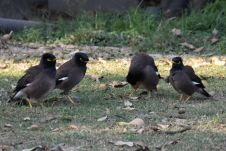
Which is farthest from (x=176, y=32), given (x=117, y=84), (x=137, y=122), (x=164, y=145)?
(x=164, y=145)

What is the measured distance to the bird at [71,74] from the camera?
30.9 feet

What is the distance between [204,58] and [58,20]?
4.17m

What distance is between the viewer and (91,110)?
28.9 feet

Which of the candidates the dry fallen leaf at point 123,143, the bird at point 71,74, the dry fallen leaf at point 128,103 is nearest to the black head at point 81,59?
the bird at point 71,74

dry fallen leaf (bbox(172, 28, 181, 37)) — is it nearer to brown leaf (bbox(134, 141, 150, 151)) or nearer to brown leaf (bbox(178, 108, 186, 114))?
brown leaf (bbox(178, 108, 186, 114))

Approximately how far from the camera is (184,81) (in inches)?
373

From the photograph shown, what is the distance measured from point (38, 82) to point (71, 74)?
1.69 feet

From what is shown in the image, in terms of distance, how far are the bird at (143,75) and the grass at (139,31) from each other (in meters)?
3.73

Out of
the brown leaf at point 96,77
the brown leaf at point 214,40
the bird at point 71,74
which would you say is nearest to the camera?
the bird at point 71,74

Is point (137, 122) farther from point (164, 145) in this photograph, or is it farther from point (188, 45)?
point (188, 45)

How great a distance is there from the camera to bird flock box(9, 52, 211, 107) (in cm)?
912

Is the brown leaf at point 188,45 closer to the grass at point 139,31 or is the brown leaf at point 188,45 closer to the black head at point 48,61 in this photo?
the grass at point 139,31

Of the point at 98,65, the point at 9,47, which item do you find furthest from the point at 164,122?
the point at 9,47

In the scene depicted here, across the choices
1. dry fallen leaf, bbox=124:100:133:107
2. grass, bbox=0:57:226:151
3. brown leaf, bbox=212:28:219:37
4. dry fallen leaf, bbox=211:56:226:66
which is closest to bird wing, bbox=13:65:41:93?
grass, bbox=0:57:226:151
